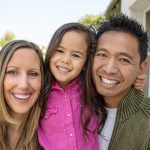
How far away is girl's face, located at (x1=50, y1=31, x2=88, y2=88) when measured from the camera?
124 inches

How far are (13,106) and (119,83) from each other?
2.80 feet

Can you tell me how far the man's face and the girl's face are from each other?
15 centimetres

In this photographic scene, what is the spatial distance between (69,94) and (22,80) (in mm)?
469

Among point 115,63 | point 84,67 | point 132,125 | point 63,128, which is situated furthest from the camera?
point 84,67

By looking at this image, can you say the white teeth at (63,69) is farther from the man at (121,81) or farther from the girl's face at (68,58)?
the man at (121,81)

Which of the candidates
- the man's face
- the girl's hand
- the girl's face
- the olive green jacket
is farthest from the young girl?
the girl's hand

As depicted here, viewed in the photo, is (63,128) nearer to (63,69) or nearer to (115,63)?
(63,69)

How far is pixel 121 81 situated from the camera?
3.04 metres

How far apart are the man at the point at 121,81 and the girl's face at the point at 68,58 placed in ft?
0.49

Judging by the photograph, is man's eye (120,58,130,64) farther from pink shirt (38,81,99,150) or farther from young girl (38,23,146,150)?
pink shirt (38,81,99,150)

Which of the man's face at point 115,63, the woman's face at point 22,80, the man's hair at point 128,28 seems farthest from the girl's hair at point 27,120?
the man's hair at point 128,28

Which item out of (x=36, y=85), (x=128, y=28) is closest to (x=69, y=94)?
(x=36, y=85)

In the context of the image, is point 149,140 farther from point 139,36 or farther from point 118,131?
point 139,36

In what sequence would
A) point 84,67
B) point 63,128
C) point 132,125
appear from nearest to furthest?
1. point 132,125
2. point 63,128
3. point 84,67
